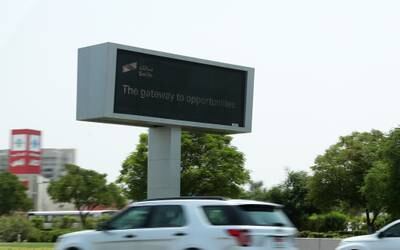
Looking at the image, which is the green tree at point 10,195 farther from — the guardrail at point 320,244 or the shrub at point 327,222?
the guardrail at point 320,244

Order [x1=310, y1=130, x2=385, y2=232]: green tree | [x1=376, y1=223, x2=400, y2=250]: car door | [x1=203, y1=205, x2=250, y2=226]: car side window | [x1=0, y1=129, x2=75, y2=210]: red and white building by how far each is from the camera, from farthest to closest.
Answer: [x1=0, y1=129, x2=75, y2=210]: red and white building
[x1=310, y1=130, x2=385, y2=232]: green tree
[x1=376, y1=223, x2=400, y2=250]: car door
[x1=203, y1=205, x2=250, y2=226]: car side window

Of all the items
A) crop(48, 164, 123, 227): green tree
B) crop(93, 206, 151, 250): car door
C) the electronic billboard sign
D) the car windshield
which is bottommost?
crop(48, 164, 123, 227): green tree

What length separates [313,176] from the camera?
60.8 m

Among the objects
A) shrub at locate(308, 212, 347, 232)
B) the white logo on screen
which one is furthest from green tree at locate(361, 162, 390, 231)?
shrub at locate(308, 212, 347, 232)

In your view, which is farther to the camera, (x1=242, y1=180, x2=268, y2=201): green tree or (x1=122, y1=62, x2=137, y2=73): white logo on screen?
(x1=242, y1=180, x2=268, y2=201): green tree

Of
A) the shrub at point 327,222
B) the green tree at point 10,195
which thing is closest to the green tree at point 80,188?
the green tree at point 10,195

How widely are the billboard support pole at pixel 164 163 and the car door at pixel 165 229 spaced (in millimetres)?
13438

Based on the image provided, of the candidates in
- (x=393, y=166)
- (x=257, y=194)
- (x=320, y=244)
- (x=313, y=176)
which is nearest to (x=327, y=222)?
(x=313, y=176)

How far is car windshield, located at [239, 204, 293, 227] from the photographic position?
1434 centimetres

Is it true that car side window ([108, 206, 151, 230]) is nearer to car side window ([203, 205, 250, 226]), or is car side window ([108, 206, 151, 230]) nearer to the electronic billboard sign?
car side window ([203, 205, 250, 226])

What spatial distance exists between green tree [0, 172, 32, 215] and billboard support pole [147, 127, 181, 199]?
66904 millimetres

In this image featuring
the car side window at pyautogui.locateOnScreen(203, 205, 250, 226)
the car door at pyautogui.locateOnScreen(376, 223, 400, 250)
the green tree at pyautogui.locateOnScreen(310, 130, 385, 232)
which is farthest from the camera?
the green tree at pyautogui.locateOnScreen(310, 130, 385, 232)

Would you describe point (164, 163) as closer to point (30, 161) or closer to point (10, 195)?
point (10, 195)

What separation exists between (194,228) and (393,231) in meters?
6.28
